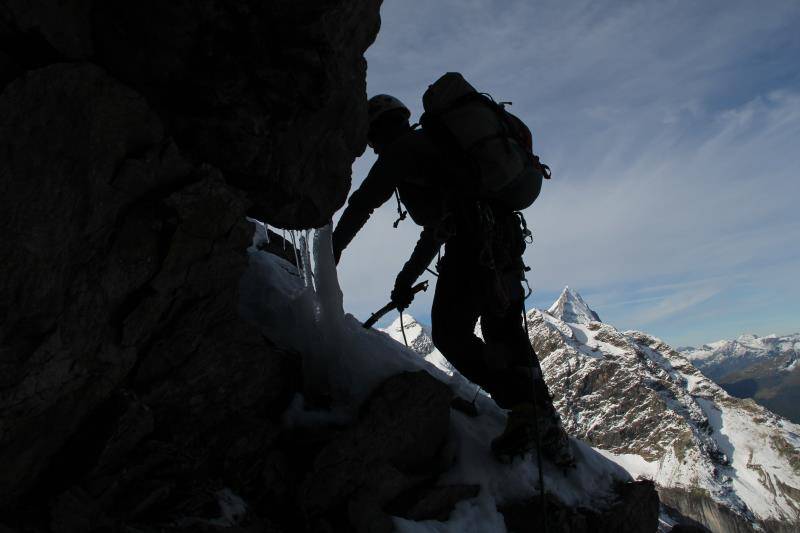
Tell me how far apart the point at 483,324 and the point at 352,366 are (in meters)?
1.84

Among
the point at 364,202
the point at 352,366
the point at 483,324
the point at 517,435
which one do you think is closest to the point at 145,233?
the point at 364,202

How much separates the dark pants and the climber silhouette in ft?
0.04

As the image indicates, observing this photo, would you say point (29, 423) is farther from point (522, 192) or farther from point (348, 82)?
point (522, 192)

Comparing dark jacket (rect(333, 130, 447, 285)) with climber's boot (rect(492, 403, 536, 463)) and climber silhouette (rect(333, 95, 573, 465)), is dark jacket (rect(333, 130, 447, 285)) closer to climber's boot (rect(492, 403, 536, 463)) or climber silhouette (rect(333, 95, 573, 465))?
climber silhouette (rect(333, 95, 573, 465))

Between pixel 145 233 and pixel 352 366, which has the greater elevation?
pixel 352 366

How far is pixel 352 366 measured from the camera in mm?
6871

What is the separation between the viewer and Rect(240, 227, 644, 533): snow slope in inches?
254

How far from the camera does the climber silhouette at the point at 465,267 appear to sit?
21.6ft

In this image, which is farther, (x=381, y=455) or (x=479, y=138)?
(x=479, y=138)

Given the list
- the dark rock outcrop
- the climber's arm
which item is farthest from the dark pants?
the dark rock outcrop

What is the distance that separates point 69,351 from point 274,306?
3.47 m

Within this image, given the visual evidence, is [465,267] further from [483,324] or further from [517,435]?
[517,435]

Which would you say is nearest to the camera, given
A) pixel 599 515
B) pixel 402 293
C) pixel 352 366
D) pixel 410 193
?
pixel 599 515

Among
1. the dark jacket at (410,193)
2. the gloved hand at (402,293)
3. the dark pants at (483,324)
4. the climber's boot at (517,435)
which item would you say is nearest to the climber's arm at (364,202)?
the dark jacket at (410,193)
